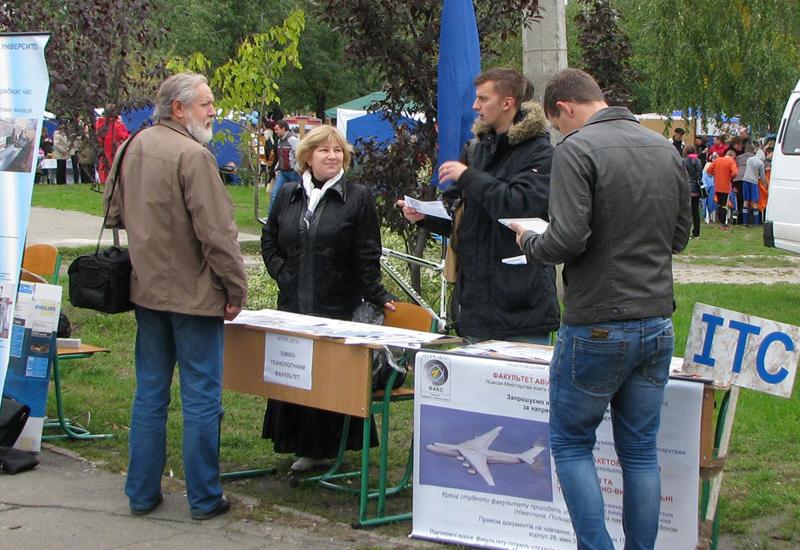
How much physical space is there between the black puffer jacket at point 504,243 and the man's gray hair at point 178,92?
1.34 metres

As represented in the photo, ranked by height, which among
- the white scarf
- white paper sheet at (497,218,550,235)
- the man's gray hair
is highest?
the man's gray hair

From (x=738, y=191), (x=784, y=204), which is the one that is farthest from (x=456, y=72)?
(x=738, y=191)

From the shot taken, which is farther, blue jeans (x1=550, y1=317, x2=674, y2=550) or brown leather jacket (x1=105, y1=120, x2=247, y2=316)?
brown leather jacket (x1=105, y1=120, x2=247, y2=316)

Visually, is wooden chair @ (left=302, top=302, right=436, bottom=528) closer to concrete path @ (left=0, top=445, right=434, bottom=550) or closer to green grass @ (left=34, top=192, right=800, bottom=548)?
green grass @ (left=34, top=192, right=800, bottom=548)

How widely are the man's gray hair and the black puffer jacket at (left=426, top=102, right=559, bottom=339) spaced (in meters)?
1.34

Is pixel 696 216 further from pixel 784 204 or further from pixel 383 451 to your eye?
pixel 383 451

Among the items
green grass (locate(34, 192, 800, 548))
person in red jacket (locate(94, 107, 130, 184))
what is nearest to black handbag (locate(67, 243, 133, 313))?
green grass (locate(34, 192, 800, 548))

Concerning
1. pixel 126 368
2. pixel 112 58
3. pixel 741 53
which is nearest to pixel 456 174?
pixel 126 368

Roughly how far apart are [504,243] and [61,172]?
29.6m

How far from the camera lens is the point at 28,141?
19.4 ft

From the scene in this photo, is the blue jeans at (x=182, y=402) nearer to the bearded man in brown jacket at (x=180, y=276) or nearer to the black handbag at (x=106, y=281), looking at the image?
the bearded man in brown jacket at (x=180, y=276)

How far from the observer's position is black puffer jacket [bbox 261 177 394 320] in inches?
230

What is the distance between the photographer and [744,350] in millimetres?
4293

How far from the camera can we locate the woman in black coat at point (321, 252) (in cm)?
587
